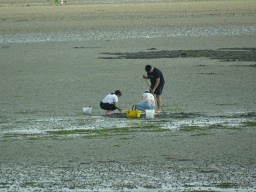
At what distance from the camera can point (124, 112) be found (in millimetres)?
12711

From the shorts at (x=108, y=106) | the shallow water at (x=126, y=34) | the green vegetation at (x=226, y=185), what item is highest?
the shallow water at (x=126, y=34)

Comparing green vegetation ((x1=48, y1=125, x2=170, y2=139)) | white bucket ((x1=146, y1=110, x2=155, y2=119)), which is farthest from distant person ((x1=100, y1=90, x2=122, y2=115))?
green vegetation ((x1=48, y1=125, x2=170, y2=139))

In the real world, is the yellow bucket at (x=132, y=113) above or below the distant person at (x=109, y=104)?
below

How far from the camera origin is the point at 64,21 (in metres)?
36.2

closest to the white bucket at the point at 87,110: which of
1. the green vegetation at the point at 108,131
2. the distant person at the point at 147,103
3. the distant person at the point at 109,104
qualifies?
the distant person at the point at 109,104

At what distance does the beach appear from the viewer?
317 inches

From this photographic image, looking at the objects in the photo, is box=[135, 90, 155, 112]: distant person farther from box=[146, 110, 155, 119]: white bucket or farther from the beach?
box=[146, 110, 155, 119]: white bucket

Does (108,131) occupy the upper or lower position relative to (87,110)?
lower

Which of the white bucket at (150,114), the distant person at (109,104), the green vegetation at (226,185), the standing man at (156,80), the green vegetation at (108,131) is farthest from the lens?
the standing man at (156,80)

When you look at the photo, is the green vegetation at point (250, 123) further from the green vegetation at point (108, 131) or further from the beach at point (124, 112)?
the green vegetation at point (108, 131)

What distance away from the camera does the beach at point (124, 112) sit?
8.06 metres

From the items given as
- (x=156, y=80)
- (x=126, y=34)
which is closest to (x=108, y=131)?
(x=156, y=80)

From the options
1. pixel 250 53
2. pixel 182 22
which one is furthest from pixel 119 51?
pixel 182 22

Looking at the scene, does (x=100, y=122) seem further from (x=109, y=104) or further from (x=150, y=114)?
(x=150, y=114)
